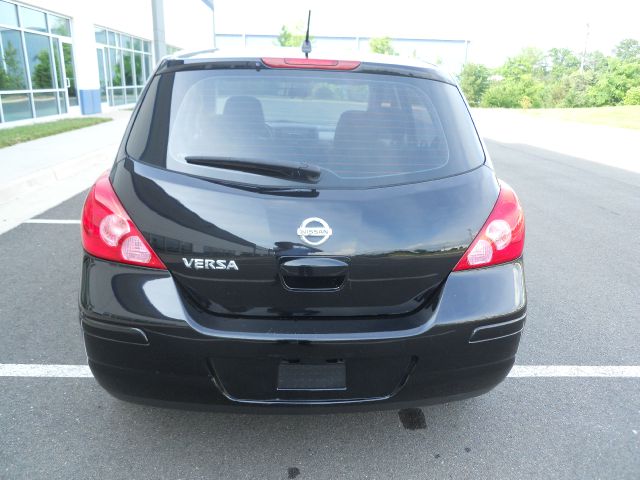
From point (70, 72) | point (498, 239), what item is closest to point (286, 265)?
point (498, 239)

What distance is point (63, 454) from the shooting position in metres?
2.35

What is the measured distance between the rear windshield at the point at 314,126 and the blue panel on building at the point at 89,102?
1905 centimetres

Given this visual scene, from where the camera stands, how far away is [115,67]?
75.0 ft

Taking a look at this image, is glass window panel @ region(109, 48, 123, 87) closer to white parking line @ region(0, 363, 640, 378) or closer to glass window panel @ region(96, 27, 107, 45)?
glass window panel @ region(96, 27, 107, 45)

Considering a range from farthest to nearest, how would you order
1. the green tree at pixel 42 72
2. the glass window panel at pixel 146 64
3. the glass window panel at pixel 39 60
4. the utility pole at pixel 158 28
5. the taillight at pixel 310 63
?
the glass window panel at pixel 146 64 < the utility pole at pixel 158 28 < the green tree at pixel 42 72 < the glass window panel at pixel 39 60 < the taillight at pixel 310 63

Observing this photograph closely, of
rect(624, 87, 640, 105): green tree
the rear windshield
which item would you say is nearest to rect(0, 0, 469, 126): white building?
the rear windshield

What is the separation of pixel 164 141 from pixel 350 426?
157 centimetres

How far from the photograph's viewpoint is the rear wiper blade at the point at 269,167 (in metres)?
2.09

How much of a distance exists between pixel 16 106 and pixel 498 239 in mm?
15742

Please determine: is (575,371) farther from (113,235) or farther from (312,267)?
(113,235)

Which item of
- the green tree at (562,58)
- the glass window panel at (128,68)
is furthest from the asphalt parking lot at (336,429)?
the green tree at (562,58)

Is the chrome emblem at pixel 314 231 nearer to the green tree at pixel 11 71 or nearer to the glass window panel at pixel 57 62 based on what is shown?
the green tree at pixel 11 71

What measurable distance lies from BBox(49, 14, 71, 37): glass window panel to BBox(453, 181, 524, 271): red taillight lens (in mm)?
18446

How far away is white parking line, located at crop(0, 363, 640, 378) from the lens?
9.78 feet
